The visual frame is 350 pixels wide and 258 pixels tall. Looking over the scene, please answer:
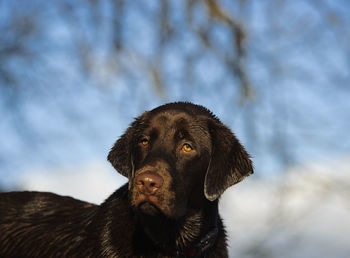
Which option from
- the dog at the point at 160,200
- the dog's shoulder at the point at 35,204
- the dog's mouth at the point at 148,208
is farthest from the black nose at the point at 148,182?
the dog's shoulder at the point at 35,204

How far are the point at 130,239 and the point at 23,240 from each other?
1505 millimetres

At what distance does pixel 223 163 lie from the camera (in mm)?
4941

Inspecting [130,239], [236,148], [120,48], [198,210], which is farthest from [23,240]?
[120,48]

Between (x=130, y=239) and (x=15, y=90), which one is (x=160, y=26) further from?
(x=130, y=239)

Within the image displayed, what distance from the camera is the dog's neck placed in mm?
4742

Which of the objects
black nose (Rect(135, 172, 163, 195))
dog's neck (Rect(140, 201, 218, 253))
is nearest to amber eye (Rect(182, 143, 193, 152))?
dog's neck (Rect(140, 201, 218, 253))

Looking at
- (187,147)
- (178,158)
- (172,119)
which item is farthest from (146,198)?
(172,119)

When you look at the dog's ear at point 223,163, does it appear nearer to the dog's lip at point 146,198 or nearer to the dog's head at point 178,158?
the dog's head at point 178,158

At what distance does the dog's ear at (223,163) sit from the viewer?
4.75m

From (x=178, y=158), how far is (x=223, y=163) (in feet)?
1.66

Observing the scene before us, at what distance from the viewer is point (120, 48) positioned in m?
10.3

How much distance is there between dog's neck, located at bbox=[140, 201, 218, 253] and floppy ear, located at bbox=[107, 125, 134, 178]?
2.22ft

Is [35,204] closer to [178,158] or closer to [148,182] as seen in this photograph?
[178,158]

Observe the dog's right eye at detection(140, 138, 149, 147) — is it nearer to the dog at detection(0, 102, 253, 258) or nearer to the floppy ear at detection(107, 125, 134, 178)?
the dog at detection(0, 102, 253, 258)
